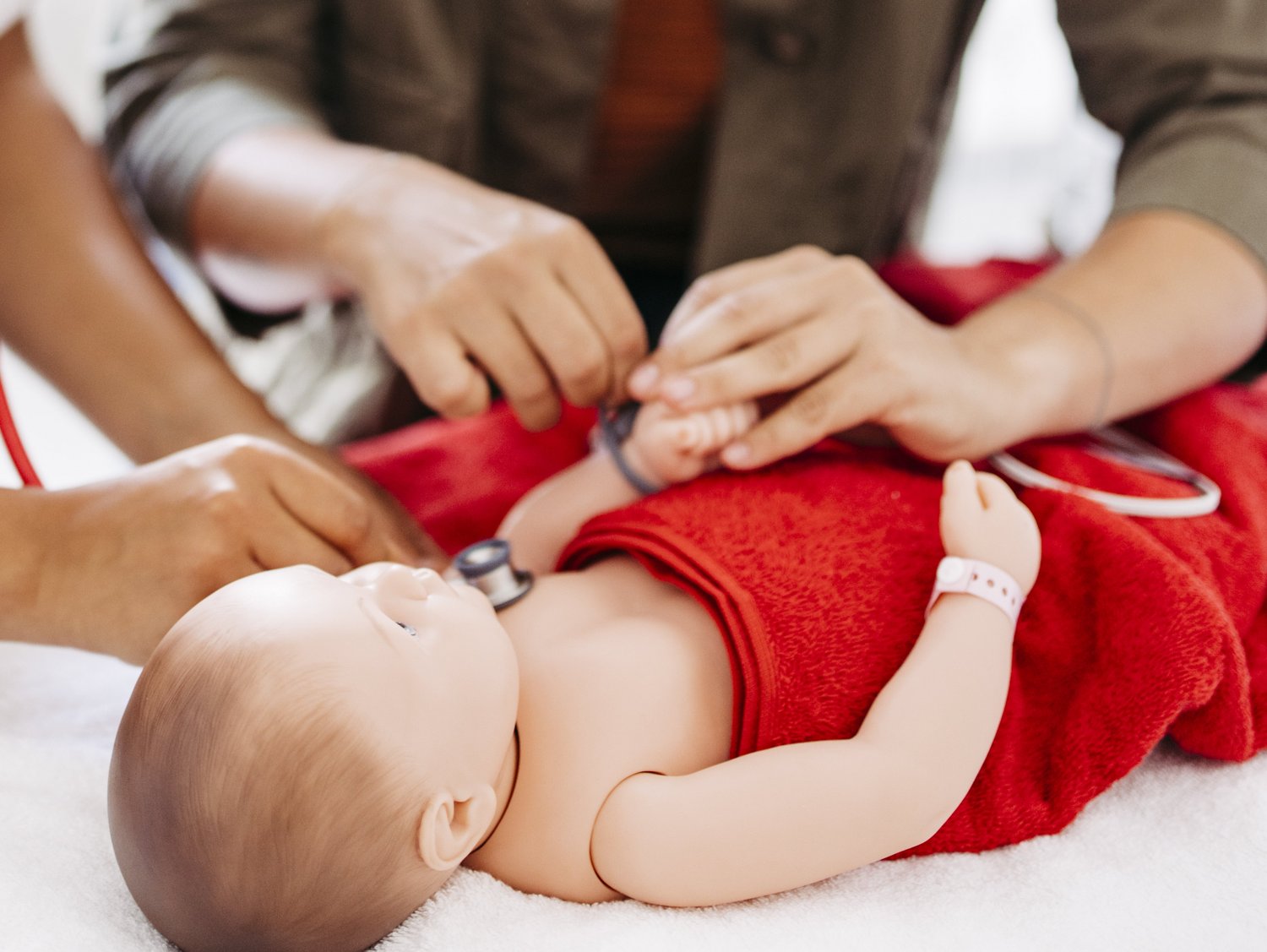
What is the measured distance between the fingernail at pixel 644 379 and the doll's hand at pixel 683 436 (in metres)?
0.01

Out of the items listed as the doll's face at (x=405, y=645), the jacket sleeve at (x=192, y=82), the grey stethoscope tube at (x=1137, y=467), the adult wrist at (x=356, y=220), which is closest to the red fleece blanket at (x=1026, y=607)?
the grey stethoscope tube at (x=1137, y=467)

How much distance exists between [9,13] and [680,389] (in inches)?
26.1

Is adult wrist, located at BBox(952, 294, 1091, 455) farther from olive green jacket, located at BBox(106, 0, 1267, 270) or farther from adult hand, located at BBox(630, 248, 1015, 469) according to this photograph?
olive green jacket, located at BBox(106, 0, 1267, 270)

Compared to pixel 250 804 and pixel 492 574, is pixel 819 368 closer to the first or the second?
pixel 492 574

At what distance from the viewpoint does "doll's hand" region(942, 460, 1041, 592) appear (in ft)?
2.01

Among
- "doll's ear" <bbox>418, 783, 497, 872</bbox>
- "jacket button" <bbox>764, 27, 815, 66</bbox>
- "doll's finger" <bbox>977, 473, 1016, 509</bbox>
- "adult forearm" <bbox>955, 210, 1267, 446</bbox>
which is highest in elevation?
"jacket button" <bbox>764, 27, 815, 66</bbox>

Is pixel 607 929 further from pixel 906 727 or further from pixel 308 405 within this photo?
pixel 308 405

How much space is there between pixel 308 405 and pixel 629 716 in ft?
2.22

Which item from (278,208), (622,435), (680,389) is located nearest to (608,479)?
(622,435)

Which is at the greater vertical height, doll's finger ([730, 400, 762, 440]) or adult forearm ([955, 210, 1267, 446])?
adult forearm ([955, 210, 1267, 446])

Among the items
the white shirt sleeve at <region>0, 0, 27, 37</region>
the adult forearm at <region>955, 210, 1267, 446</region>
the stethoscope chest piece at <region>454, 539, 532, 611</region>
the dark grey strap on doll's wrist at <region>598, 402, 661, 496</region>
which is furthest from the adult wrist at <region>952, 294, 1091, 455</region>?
the white shirt sleeve at <region>0, 0, 27, 37</region>

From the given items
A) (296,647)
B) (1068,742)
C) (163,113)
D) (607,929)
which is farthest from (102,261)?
(1068,742)

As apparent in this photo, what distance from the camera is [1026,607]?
655 mm

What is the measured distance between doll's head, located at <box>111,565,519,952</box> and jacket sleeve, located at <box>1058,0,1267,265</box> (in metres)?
0.73
